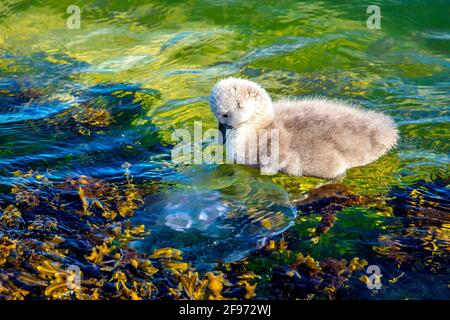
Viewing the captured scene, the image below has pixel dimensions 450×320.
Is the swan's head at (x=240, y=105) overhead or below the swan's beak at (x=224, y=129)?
overhead

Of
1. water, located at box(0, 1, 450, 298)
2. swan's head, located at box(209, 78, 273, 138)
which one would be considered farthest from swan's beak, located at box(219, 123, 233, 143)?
water, located at box(0, 1, 450, 298)

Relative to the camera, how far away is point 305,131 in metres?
5.81

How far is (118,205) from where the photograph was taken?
5.29 meters

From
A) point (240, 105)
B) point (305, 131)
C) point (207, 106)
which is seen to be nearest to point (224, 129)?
point (240, 105)

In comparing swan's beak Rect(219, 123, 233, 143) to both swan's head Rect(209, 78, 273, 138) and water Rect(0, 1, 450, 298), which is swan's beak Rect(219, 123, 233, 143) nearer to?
swan's head Rect(209, 78, 273, 138)

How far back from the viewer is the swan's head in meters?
5.72

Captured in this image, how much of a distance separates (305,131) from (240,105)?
64 cm

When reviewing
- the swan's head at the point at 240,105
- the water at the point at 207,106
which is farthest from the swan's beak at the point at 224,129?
the water at the point at 207,106

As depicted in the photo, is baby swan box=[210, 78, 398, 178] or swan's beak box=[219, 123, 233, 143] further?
swan's beak box=[219, 123, 233, 143]

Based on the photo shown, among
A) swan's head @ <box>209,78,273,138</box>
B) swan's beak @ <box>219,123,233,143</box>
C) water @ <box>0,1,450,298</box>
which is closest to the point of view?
water @ <box>0,1,450,298</box>

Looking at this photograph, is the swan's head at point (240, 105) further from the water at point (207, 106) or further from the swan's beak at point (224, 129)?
the water at point (207, 106)

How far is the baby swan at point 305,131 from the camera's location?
18.8 feet

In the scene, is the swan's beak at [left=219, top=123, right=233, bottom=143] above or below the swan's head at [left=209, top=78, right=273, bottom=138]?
below

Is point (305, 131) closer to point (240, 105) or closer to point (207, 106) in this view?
point (240, 105)
